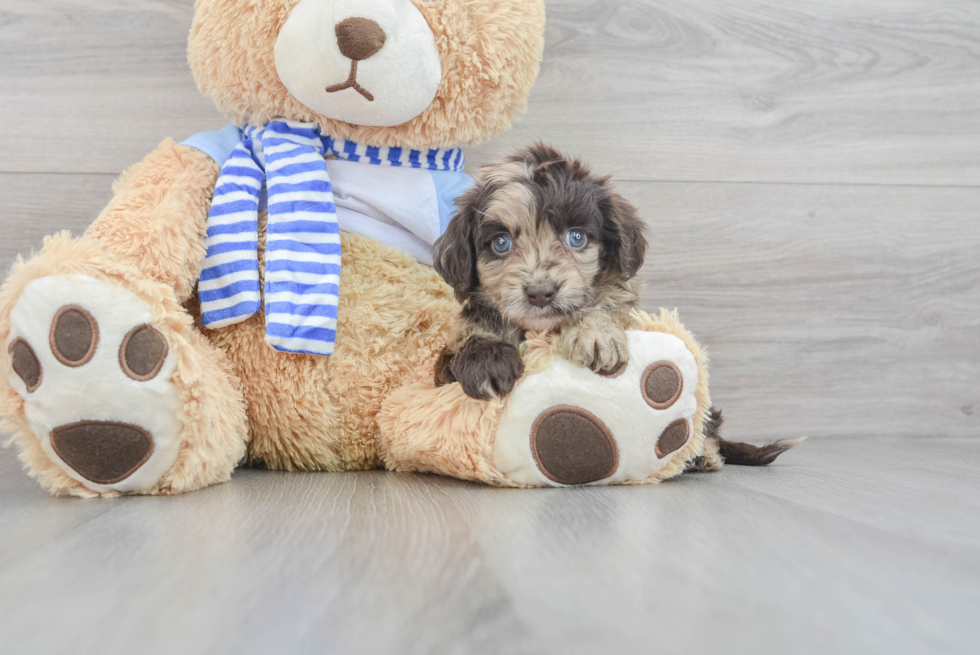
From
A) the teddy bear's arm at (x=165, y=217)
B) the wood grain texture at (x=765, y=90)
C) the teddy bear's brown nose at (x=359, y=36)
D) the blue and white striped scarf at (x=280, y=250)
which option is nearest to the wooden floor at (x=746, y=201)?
the wood grain texture at (x=765, y=90)

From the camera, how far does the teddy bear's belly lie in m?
1.30

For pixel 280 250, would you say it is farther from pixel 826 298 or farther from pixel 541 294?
pixel 826 298

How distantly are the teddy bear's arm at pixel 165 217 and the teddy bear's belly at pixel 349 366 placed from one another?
0.54ft

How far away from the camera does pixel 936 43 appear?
1.94 metres

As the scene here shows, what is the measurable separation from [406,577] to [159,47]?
1603 millimetres

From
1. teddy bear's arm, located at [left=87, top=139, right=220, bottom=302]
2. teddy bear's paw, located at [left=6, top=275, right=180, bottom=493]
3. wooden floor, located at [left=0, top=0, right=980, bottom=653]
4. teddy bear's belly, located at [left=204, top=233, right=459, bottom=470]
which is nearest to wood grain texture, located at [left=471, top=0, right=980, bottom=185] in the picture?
wooden floor, located at [left=0, top=0, right=980, bottom=653]

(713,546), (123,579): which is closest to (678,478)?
(713,546)

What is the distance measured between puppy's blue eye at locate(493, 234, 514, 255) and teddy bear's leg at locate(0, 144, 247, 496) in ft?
1.71

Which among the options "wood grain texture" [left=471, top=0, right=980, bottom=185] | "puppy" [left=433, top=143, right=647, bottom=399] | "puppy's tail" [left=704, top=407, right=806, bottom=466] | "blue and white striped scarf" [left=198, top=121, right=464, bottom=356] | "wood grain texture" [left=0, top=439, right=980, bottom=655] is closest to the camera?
"wood grain texture" [left=0, top=439, right=980, bottom=655]

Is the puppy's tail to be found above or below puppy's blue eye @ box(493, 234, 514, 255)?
below

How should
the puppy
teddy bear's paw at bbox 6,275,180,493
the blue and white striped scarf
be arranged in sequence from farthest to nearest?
the blue and white striped scarf → the puppy → teddy bear's paw at bbox 6,275,180,493

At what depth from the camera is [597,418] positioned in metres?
1.09

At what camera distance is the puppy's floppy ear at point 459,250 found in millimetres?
1211

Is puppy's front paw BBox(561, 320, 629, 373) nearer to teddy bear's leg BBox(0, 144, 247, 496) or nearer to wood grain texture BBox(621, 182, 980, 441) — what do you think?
teddy bear's leg BBox(0, 144, 247, 496)
